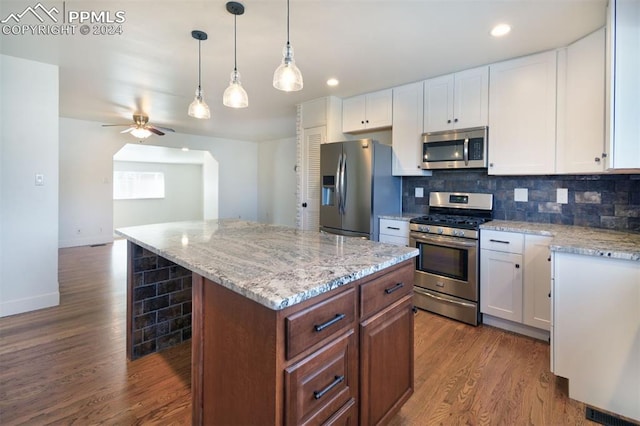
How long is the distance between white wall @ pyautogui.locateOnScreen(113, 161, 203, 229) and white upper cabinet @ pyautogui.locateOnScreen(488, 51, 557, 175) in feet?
30.6

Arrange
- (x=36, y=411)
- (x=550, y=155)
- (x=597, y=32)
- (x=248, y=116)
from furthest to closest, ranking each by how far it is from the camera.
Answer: (x=248, y=116)
(x=550, y=155)
(x=597, y=32)
(x=36, y=411)

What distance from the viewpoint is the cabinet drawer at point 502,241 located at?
2.49 m

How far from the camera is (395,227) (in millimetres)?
3268

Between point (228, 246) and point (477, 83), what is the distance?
279 cm

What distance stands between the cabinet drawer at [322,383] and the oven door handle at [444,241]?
1.91m

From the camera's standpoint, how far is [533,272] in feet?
7.98

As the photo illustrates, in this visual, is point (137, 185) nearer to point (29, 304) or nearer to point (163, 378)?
point (29, 304)

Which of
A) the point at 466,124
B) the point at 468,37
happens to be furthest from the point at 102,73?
the point at 466,124

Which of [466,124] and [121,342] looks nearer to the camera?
[121,342]

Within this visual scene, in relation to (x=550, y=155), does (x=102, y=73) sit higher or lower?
higher

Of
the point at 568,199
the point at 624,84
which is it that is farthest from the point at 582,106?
the point at 568,199

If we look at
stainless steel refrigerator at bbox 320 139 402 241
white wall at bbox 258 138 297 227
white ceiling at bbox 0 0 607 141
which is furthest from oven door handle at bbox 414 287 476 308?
white wall at bbox 258 138 297 227

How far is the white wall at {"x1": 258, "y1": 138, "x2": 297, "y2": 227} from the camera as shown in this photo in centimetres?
753

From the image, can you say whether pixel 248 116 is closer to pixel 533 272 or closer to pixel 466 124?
pixel 466 124
